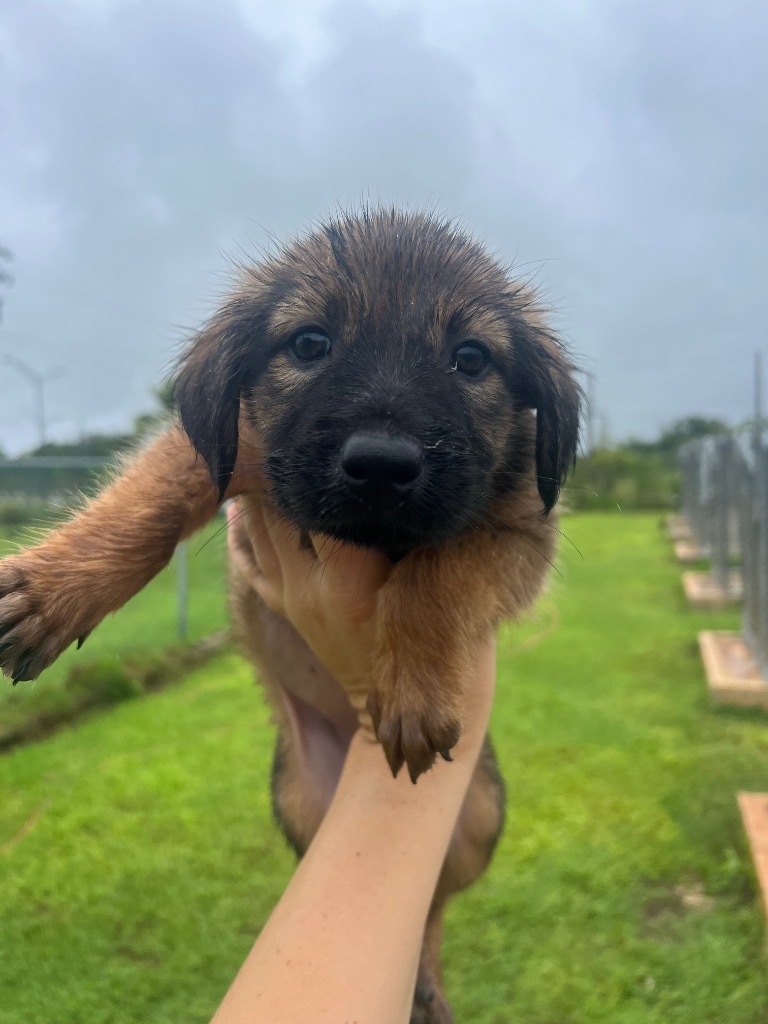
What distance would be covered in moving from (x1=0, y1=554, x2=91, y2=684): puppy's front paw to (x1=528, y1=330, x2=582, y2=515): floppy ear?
1253 millimetres

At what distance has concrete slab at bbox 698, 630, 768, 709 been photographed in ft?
15.7

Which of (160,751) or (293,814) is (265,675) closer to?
(293,814)

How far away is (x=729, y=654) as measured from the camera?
571 cm

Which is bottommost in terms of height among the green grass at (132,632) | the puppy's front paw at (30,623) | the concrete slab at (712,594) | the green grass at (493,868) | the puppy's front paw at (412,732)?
the green grass at (493,868)

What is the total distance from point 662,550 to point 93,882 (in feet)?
41.4

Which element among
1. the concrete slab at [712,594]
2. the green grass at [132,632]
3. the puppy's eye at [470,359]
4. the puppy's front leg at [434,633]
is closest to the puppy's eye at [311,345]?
the puppy's eye at [470,359]

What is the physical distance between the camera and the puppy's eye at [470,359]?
1.83m

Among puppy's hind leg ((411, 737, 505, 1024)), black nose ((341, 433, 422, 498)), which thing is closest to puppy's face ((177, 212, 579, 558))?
black nose ((341, 433, 422, 498))

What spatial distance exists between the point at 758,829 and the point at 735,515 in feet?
25.6

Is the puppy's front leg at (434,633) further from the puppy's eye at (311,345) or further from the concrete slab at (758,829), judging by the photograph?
the concrete slab at (758,829)

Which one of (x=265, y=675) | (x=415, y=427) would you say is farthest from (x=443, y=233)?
(x=265, y=675)

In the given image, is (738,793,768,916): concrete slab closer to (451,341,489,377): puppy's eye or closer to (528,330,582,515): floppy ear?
(528,330,582,515): floppy ear

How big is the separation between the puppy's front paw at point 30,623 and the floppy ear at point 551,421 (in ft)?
4.11

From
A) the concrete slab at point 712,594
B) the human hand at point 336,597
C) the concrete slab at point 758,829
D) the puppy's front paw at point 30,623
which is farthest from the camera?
the concrete slab at point 712,594
